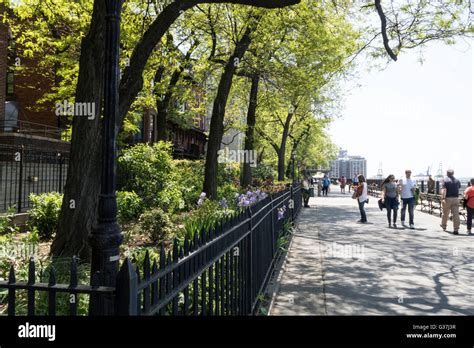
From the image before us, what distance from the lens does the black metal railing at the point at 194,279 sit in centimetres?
204

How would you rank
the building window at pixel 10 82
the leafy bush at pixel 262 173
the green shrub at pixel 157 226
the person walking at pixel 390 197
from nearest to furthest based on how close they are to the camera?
the green shrub at pixel 157 226 < the person walking at pixel 390 197 < the building window at pixel 10 82 < the leafy bush at pixel 262 173

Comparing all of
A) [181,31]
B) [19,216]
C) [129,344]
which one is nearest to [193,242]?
[129,344]

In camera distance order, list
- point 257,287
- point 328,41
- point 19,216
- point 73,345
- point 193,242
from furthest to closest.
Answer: point 328,41
point 19,216
point 257,287
point 193,242
point 73,345

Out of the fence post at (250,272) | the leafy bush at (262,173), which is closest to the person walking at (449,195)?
the fence post at (250,272)

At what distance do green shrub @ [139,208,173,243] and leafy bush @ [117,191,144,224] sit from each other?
3.22 m

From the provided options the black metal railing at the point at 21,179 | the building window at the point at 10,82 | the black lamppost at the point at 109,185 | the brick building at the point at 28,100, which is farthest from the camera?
the building window at the point at 10,82

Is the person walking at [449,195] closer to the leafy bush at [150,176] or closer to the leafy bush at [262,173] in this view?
the leafy bush at [150,176]

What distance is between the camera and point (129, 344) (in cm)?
221

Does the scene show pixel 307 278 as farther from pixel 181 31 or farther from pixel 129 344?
pixel 181 31

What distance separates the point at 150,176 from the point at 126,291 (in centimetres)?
1371

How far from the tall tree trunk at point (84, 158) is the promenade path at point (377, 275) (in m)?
3.41

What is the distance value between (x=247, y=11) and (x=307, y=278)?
34.4 feet

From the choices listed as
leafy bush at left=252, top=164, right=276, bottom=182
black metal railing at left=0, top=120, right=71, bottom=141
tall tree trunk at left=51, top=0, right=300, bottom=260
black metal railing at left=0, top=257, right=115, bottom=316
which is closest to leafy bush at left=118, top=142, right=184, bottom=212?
black metal railing at left=0, top=120, right=71, bottom=141

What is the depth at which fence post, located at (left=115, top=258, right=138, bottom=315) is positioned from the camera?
1934 mm
